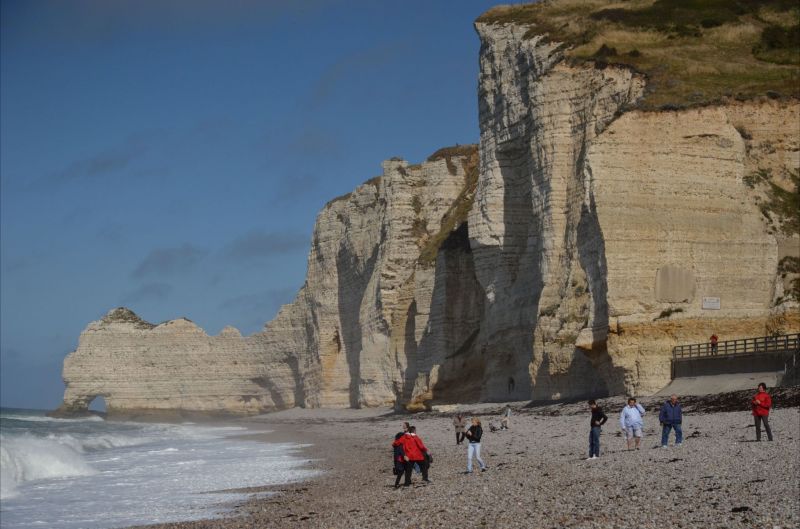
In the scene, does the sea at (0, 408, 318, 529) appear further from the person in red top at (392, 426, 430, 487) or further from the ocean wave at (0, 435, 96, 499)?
the person in red top at (392, 426, 430, 487)

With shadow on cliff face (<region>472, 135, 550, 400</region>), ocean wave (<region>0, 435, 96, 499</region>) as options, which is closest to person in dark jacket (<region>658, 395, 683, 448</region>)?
ocean wave (<region>0, 435, 96, 499</region>)

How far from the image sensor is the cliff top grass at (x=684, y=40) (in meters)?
35.8

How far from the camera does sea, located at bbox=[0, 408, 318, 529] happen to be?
696 inches

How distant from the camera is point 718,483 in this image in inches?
563

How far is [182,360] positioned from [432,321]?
35.7 metres

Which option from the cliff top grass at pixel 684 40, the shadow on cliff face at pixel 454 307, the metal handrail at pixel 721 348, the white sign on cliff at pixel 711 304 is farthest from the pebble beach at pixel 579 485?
the shadow on cliff face at pixel 454 307

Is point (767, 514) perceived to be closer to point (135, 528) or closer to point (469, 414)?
point (135, 528)

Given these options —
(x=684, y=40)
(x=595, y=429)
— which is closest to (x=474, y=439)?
(x=595, y=429)

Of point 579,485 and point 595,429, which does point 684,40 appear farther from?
point 579,485

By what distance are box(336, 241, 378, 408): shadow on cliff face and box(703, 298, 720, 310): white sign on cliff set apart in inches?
1340

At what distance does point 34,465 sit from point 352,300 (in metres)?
43.2

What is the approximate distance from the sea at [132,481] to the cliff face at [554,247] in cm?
1006

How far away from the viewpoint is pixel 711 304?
32469 mm

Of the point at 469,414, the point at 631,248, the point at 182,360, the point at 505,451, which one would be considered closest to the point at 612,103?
the point at 631,248
